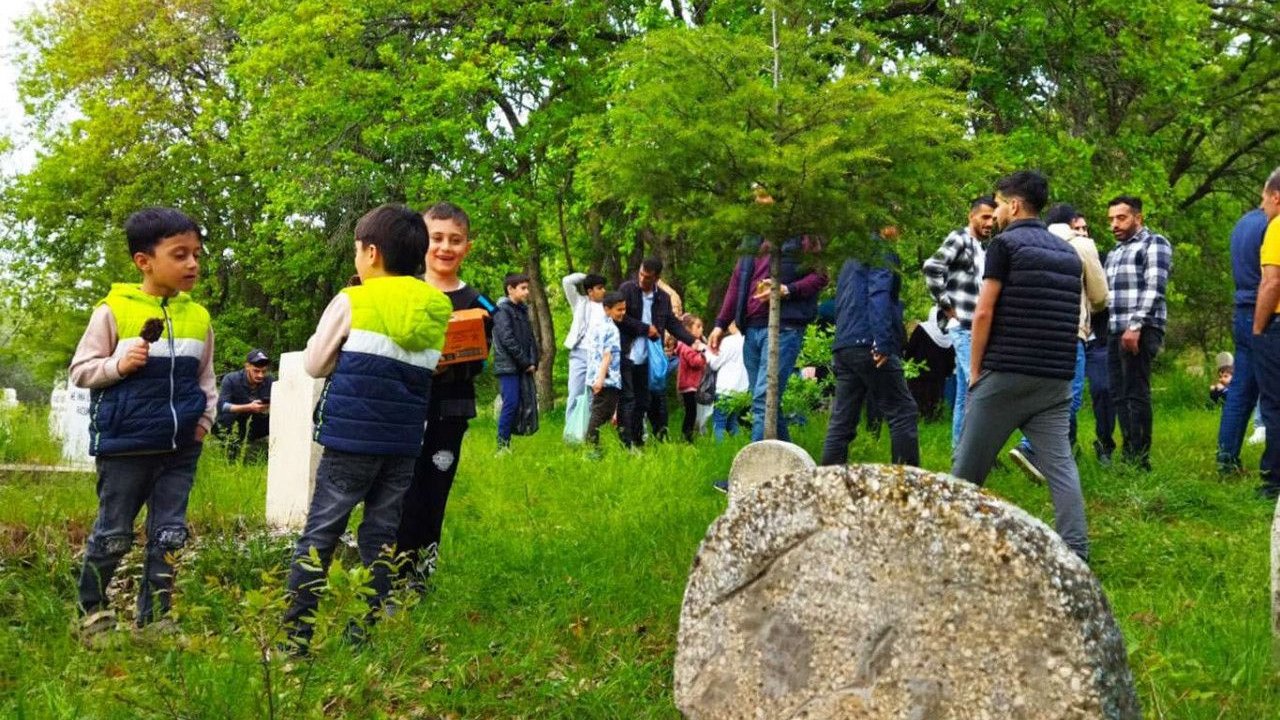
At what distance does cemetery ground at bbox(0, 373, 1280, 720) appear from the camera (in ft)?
11.1

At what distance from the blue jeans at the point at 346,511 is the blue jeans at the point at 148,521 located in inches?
26.7

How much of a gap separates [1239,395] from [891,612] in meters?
6.38

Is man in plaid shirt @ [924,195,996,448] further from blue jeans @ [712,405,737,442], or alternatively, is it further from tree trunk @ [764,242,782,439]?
blue jeans @ [712,405,737,442]

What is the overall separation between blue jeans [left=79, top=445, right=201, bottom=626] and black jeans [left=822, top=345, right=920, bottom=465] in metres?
4.14

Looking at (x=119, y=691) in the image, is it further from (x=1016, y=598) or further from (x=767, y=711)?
(x=1016, y=598)

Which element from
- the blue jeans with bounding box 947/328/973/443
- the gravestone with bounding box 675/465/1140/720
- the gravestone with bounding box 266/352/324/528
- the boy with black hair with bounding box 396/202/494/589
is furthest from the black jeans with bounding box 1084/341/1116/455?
the gravestone with bounding box 675/465/1140/720

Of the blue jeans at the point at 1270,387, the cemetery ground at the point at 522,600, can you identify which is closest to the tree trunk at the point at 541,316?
the cemetery ground at the point at 522,600

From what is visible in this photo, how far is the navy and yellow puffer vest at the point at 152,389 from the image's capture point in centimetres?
439

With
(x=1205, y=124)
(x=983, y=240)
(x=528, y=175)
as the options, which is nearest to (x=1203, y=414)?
(x=1205, y=124)

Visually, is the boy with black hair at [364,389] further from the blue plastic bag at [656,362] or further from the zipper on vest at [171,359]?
the blue plastic bag at [656,362]

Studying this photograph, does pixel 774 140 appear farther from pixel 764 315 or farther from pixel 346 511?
pixel 346 511

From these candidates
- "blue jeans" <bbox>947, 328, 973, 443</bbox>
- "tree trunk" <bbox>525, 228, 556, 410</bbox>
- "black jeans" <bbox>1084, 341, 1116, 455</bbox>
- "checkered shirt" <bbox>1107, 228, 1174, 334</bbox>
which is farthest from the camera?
"tree trunk" <bbox>525, 228, 556, 410</bbox>

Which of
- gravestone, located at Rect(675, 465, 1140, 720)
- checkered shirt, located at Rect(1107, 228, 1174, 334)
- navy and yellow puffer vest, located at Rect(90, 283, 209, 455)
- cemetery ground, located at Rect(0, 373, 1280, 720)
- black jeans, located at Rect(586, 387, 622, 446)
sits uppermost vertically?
checkered shirt, located at Rect(1107, 228, 1174, 334)

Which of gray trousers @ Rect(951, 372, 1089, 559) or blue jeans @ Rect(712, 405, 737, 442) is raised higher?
gray trousers @ Rect(951, 372, 1089, 559)
